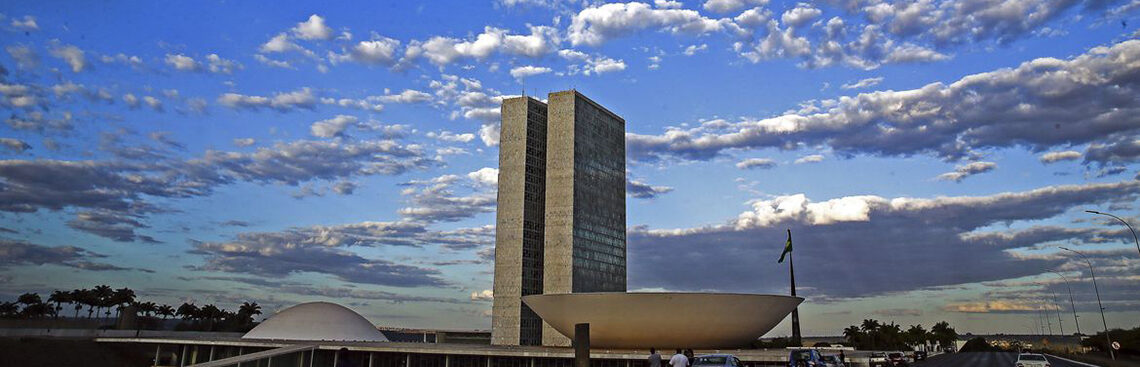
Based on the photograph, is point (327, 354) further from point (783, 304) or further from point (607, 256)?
point (607, 256)

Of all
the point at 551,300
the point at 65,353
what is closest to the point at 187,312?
the point at 65,353

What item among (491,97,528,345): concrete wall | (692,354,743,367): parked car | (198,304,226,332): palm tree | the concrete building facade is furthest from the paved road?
(198,304,226,332): palm tree

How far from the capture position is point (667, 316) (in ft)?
200

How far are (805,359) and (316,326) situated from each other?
8232 centimetres

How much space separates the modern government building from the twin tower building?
19cm

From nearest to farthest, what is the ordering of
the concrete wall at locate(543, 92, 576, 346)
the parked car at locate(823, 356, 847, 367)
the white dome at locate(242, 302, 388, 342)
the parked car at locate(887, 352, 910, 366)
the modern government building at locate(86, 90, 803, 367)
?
the parked car at locate(823, 356, 847, 367), the modern government building at locate(86, 90, 803, 367), the parked car at locate(887, 352, 910, 366), the white dome at locate(242, 302, 388, 342), the concrete wall at locate(543, 92, 576, 346)

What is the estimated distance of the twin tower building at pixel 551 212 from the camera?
124 metres

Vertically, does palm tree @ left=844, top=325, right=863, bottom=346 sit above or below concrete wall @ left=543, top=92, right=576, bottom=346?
below

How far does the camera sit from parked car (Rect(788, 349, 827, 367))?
29.6 metres

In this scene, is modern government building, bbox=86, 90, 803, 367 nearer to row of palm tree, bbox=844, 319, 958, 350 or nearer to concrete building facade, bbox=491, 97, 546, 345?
concrete building facade, bbox=491, 97, 546, 345

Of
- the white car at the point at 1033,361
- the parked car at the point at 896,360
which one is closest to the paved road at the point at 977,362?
the parked car at the point at 896,360

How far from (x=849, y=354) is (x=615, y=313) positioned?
19.9 meters

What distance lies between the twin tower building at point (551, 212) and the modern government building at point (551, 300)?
0.19 metres

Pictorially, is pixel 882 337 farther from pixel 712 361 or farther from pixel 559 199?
pixel 712 361
